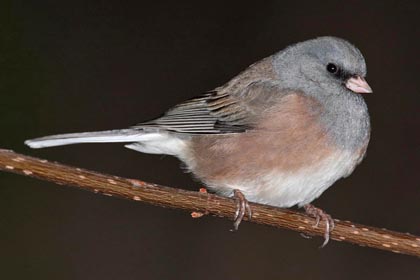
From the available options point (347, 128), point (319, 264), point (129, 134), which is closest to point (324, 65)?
point (347, 128)

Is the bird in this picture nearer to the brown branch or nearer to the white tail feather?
the white tail feather

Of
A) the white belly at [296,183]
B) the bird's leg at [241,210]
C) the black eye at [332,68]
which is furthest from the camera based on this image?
the black eye at [332,68]

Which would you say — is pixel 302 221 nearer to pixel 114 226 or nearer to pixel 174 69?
pixel 114 226

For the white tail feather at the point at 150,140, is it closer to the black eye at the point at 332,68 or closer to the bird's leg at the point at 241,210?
the bird's leg at the point at 241,210

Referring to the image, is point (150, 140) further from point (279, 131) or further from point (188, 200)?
point (188, 200)

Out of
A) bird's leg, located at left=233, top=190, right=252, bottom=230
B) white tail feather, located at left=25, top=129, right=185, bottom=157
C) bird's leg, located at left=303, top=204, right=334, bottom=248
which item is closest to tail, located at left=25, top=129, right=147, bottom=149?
Result: white tail feather, located at left=25, top=129, right=185, bottom=157

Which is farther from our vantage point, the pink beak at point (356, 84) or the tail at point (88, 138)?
the pink beak at point (356, 84)

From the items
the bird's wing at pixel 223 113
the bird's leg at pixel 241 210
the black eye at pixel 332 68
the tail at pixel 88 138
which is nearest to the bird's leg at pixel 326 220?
the bird's leg at pixel 241 210
